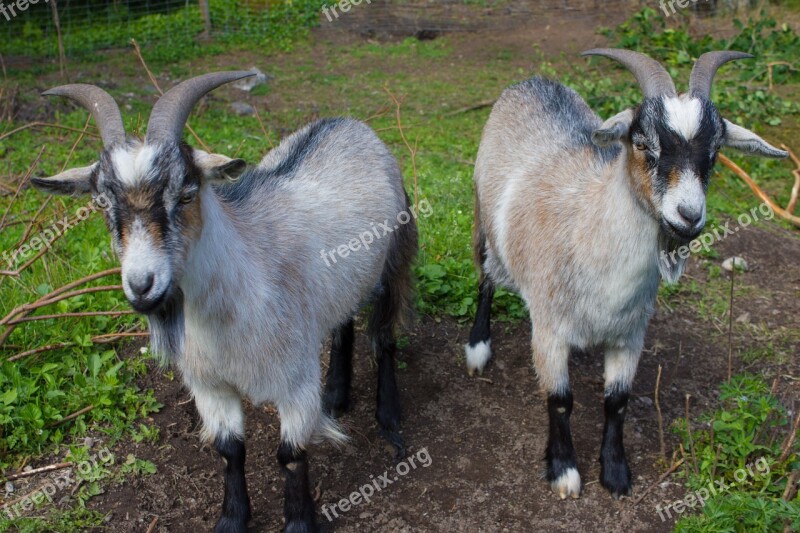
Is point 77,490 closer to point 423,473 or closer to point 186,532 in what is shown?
point 186,532

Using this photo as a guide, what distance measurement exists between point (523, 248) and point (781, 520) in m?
1.48

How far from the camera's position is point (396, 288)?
4.12 metres

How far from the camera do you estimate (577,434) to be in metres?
3.88

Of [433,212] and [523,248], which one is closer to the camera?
[523,248]

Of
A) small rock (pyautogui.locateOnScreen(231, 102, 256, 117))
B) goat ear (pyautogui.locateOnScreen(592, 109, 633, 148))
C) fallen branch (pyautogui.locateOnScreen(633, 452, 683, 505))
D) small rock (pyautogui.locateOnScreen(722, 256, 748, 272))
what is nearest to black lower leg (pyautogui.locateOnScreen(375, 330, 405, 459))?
fallen branch (pyautogui.locateOnScreen(633, 452, 683, 505))

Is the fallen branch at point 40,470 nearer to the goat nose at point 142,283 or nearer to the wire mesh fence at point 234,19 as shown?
the goat nose at point 142,283

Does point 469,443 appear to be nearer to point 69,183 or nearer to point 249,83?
point 69,183

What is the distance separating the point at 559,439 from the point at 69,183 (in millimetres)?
2250

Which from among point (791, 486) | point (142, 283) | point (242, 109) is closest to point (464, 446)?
point (791, 486)

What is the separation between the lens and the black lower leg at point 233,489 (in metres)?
3.20

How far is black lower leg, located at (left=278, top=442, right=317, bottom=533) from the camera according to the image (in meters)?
3.17

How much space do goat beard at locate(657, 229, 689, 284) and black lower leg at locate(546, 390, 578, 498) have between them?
0.74 metres

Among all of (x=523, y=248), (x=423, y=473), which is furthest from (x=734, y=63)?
(x=423, y=473)

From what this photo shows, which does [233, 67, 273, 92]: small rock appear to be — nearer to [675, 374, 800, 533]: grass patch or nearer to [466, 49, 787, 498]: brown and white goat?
[466, 49, 787, 498]: brown and white goat
